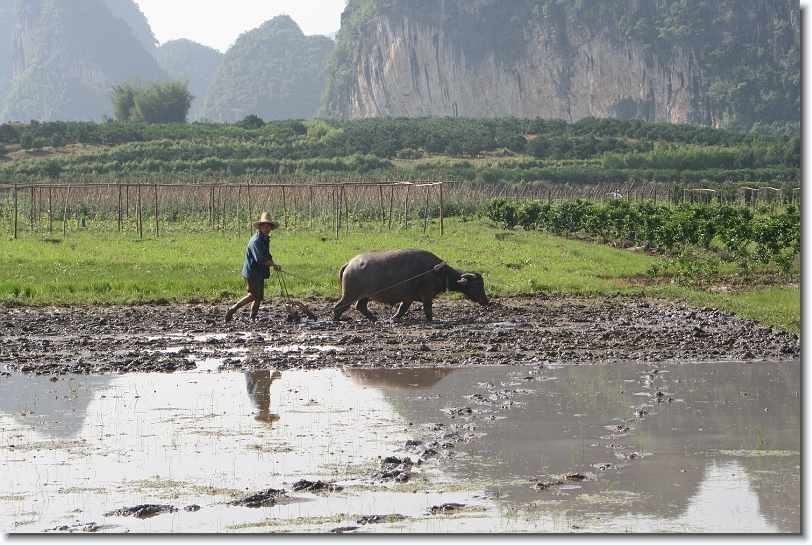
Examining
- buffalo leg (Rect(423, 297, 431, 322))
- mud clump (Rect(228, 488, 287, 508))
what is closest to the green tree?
buffalo leg (Rect(423, 297, 431, 322))

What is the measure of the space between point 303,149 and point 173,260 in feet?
202

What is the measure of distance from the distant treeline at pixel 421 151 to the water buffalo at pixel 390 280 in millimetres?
48051

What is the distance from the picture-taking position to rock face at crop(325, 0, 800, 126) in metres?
134

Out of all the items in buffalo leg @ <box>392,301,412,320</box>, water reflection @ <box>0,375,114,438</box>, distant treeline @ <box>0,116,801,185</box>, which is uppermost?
distant treeline @ <box>0,116,801,185</box>

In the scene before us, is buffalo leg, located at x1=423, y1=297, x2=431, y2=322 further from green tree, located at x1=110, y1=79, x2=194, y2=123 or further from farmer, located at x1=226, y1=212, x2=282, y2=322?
green tree, located at x1=110, y1=79, x2=194, y2=123

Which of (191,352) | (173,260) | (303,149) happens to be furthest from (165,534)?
(303,149)

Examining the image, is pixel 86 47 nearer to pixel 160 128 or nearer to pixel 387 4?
pixel 387 4

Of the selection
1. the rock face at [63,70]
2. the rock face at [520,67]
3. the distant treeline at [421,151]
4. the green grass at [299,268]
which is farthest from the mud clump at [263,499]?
the rock face at [63,70]

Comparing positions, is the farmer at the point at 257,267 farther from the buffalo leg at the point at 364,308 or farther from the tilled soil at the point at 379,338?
the buffalo leg at the point at 364,308

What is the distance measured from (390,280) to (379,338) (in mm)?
1641

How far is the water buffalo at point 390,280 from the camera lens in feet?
45.5

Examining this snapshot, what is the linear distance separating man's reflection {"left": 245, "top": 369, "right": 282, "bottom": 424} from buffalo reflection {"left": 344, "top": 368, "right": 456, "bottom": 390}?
2.62 ft

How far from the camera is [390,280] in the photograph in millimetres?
13898

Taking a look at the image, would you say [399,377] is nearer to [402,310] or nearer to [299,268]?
[402,310]
